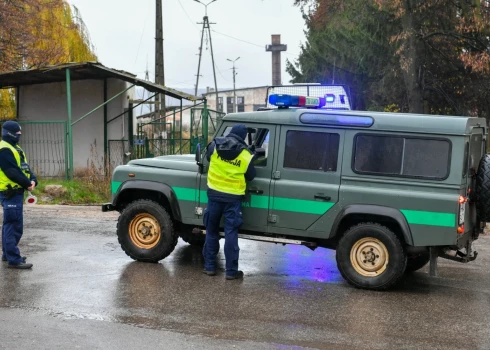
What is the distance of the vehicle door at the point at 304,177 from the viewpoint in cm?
712

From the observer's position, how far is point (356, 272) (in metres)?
7.06

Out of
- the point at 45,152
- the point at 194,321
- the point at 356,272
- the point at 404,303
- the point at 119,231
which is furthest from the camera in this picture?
the point at 45,152

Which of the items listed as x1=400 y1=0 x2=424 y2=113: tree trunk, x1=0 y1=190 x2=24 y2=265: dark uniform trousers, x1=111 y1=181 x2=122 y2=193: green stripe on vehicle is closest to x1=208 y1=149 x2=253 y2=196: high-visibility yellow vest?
x1=111 y1=181 x2=122 y2=193: green stripe on vehicle

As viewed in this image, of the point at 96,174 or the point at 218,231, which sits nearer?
the point at 218,231

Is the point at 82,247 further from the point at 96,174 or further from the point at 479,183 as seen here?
the point at 96,174

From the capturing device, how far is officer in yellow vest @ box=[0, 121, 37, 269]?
754 cm

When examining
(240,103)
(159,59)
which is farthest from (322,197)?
(240,103)

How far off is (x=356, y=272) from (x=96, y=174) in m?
9.69

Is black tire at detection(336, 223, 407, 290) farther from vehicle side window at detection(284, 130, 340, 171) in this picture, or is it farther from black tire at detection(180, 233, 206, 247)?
black tire at detection(180, 233, 206, 247)

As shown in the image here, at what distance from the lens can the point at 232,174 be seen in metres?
7.19

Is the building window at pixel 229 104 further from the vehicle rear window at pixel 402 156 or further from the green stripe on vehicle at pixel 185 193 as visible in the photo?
the vehicle rear window at pixel 402 156

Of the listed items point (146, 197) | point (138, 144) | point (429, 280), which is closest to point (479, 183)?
point (429, 280)

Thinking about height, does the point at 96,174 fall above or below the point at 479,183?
below

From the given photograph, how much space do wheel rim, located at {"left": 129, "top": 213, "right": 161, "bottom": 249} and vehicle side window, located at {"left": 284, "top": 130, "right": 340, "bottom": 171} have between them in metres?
1.91
